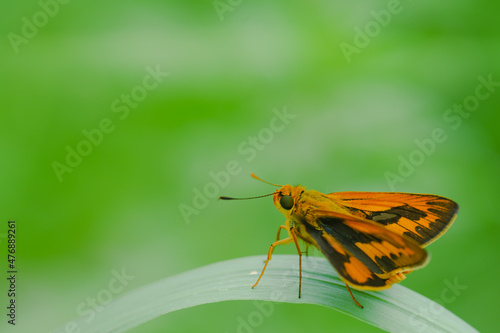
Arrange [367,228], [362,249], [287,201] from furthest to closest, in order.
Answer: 1. [287,201]
2. [362,249]
3. [367,228]

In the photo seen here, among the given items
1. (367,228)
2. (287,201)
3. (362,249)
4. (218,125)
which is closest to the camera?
(367,228)

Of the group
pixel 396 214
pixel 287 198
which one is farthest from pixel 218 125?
pixel 396 214

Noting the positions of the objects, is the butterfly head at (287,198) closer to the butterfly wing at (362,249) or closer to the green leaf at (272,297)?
the butterfly wing at (362,249)

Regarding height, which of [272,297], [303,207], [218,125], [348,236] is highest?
[218,125]

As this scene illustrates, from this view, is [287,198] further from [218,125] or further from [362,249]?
[218,125]

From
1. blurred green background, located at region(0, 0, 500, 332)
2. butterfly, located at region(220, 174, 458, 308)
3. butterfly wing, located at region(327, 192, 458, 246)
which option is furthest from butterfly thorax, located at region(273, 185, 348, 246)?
blurred green background, located at region(0, 0, 500, 332)

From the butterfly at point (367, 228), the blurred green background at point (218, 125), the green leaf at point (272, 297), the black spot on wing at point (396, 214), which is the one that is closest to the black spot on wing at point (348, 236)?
the butterfly at point (367, 228)

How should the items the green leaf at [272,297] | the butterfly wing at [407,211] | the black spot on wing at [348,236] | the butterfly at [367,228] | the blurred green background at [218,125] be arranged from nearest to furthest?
1. the green leaf at [272,297]
2. the butterfly at [367,228]
3. the black spot on wing at [348,236]
4. the butterfly wing at [407,211]
5. the blurred green background at [218,125]
